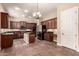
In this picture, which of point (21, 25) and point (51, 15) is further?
point (51, 15)

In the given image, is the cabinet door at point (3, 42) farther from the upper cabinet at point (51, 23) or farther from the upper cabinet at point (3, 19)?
the upper cabinet at point (51, 23)

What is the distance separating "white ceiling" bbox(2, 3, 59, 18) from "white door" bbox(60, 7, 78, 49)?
2.04ft

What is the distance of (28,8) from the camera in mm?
4535

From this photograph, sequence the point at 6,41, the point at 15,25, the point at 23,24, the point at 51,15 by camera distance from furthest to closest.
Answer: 1. the point at 6,41
2. the point at 51,15
3. the point at 23,24
4. the point at 15,25

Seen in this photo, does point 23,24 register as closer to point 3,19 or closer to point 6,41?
point 3,19

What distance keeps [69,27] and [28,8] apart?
79.3 inches

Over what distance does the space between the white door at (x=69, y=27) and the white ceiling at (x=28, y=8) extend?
0.62m

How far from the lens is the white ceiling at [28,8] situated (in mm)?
4336

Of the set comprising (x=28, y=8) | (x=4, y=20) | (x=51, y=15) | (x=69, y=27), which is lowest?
(x=69, y=27)

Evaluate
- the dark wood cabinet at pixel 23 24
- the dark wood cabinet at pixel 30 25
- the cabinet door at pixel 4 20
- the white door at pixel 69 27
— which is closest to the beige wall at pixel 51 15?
the white door at pixel 69 27

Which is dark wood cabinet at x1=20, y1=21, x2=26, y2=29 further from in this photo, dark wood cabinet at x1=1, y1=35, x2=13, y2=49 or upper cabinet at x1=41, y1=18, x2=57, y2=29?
dark wood cabinet at x1=1, y1=35, x2=13, y2=49

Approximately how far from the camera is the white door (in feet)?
14.8

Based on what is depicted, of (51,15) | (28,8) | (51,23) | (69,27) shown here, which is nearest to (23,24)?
(28,8)

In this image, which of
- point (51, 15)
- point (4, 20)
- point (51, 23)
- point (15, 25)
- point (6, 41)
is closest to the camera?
point (15, 25)
